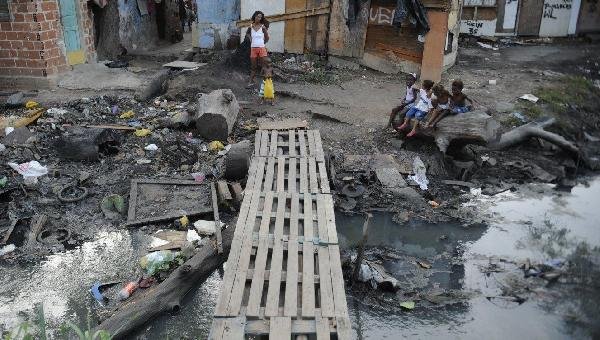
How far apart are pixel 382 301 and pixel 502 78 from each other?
29.3 feet

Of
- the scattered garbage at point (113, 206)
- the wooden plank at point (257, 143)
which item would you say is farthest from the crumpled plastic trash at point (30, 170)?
the wooden plank at point (257, 143)

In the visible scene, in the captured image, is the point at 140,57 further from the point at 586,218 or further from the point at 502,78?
the point at 586,218

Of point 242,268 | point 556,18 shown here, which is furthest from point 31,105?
point 556,18

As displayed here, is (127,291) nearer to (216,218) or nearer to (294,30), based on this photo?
(216,218)

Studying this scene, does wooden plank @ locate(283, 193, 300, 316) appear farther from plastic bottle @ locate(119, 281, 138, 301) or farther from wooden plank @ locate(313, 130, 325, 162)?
plastic bottle @ locate(119, 281, 138, 301)

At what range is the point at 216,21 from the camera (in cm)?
1255

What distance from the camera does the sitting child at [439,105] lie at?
23.4 ft

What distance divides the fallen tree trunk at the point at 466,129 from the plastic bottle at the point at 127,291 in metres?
4.60

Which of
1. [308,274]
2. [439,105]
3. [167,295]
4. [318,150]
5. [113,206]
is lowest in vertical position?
[167,295]

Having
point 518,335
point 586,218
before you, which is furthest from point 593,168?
point 518,335

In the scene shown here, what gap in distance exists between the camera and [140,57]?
12562mm

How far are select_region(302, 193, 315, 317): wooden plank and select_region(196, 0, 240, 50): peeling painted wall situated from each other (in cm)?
908

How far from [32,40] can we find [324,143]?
6063 mm

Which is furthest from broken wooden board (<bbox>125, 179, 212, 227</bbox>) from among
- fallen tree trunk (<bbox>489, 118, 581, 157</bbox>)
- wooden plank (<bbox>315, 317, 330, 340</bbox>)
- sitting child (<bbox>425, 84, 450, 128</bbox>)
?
fallen tree trunk (<bbox>489, 118, 581, 157</bbox>)
